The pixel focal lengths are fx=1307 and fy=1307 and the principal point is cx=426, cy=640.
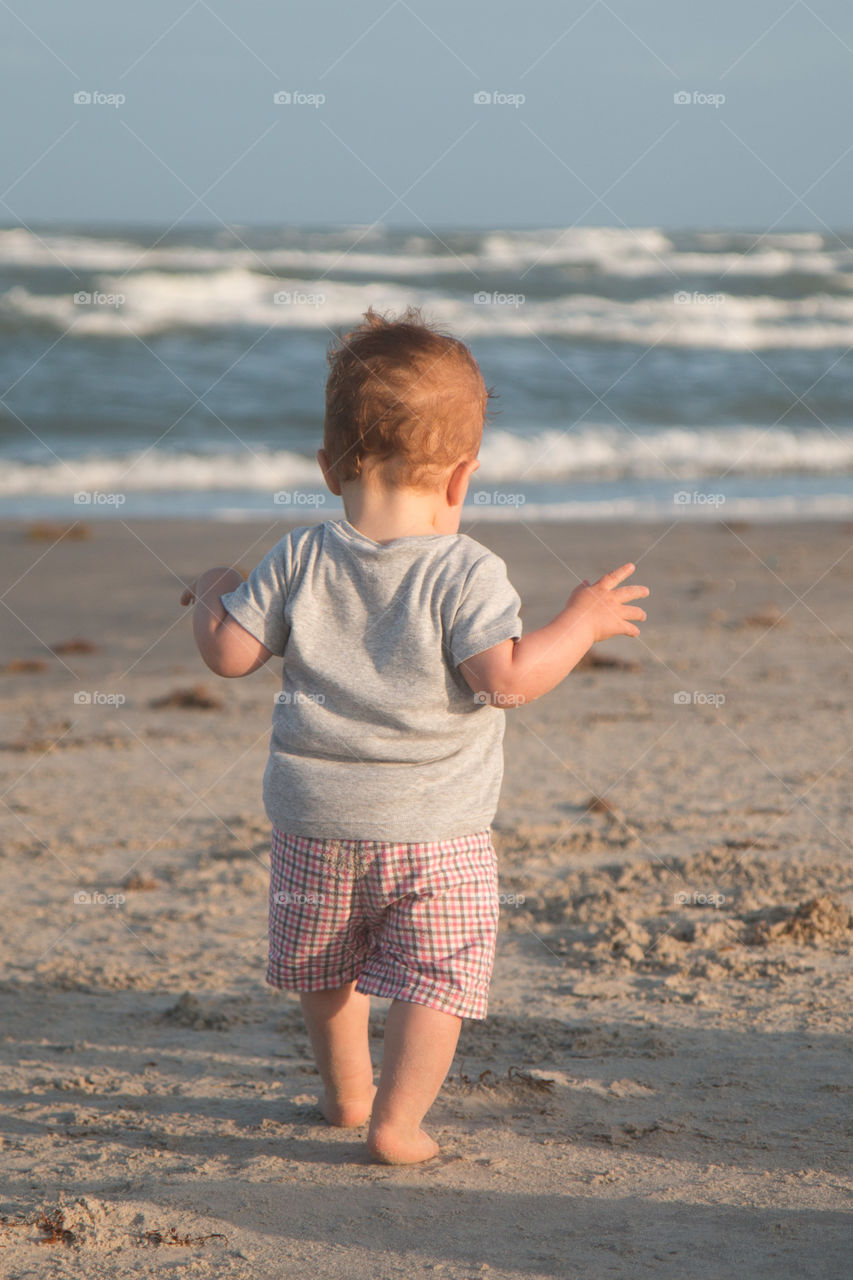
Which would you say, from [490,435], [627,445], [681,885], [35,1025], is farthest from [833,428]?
[35,1025]

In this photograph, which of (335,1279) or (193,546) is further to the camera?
(193,546)

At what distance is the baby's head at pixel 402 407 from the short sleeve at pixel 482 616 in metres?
0.22

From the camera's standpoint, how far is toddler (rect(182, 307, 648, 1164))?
2.27m

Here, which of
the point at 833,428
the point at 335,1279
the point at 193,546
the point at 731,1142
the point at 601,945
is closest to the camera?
the point at 335,1279

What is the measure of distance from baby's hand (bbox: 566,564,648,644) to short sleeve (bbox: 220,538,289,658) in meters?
0.52

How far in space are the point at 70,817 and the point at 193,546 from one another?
4.90 m

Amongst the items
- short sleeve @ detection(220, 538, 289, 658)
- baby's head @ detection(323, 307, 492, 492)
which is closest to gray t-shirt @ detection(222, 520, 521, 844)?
short sleeve @ detection(220, 538, 289, 658)

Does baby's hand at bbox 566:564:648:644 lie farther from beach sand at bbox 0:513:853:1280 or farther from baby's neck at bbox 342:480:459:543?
beach sand at bbox 0:513:853:1280

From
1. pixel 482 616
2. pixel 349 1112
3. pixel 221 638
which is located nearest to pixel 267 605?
pixel 221 638

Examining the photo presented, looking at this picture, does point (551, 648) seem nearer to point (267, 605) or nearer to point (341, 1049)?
point (267, 605)

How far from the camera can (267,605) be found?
2.35m

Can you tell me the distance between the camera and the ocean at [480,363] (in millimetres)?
12273

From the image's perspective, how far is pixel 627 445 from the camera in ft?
47.1

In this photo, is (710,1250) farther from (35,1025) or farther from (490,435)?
(490,435)
